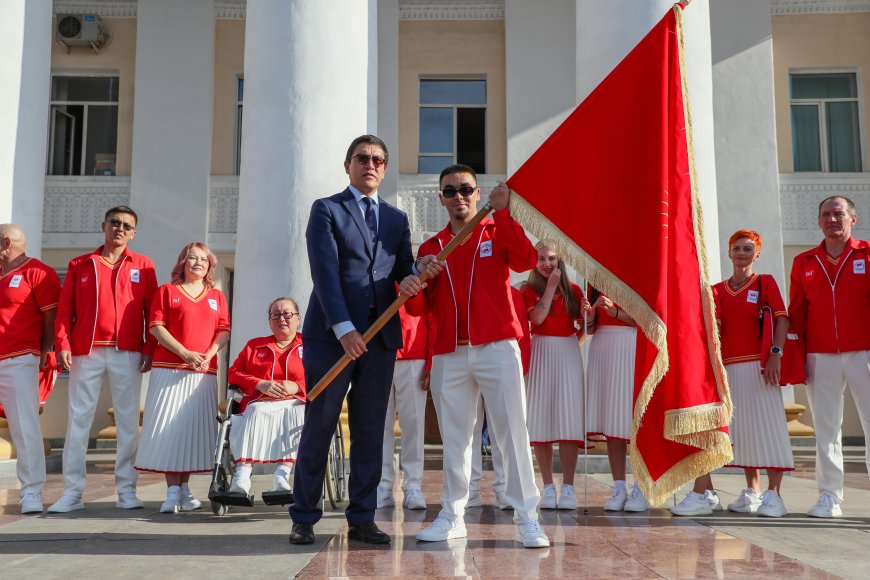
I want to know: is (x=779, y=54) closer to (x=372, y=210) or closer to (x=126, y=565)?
(x=372, y=210)

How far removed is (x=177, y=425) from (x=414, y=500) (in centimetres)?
185

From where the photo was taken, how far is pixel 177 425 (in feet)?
19.9

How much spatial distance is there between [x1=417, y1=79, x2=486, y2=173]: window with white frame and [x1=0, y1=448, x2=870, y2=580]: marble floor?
32.5 feet

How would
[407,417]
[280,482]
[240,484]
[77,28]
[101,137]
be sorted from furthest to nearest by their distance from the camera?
[101,137] → [77,28] → [407,417] → [280,482] → [240,484]

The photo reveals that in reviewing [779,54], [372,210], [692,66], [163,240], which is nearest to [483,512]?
[372,210]

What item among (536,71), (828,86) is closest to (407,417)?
(536,71)

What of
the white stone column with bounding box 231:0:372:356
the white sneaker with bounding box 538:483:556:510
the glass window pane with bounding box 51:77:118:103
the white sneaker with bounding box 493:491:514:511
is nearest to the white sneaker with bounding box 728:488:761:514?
the white sneaker with bounding box 538:483:556:510

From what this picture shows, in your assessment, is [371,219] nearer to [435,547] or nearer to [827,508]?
[435,547]

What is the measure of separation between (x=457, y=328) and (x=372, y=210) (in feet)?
2.76

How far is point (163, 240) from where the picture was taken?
47.7ft

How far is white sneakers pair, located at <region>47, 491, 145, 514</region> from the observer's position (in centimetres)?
564

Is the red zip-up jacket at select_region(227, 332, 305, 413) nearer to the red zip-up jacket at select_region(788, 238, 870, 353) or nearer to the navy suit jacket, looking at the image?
the navy suit jacket

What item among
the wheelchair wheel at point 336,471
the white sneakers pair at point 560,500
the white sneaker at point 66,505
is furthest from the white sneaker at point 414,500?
the white sneaker at point 66,505

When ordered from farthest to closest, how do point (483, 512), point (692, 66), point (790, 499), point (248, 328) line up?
point (692, 66), point (248, 328), point (790, 499), point (483, 512)
